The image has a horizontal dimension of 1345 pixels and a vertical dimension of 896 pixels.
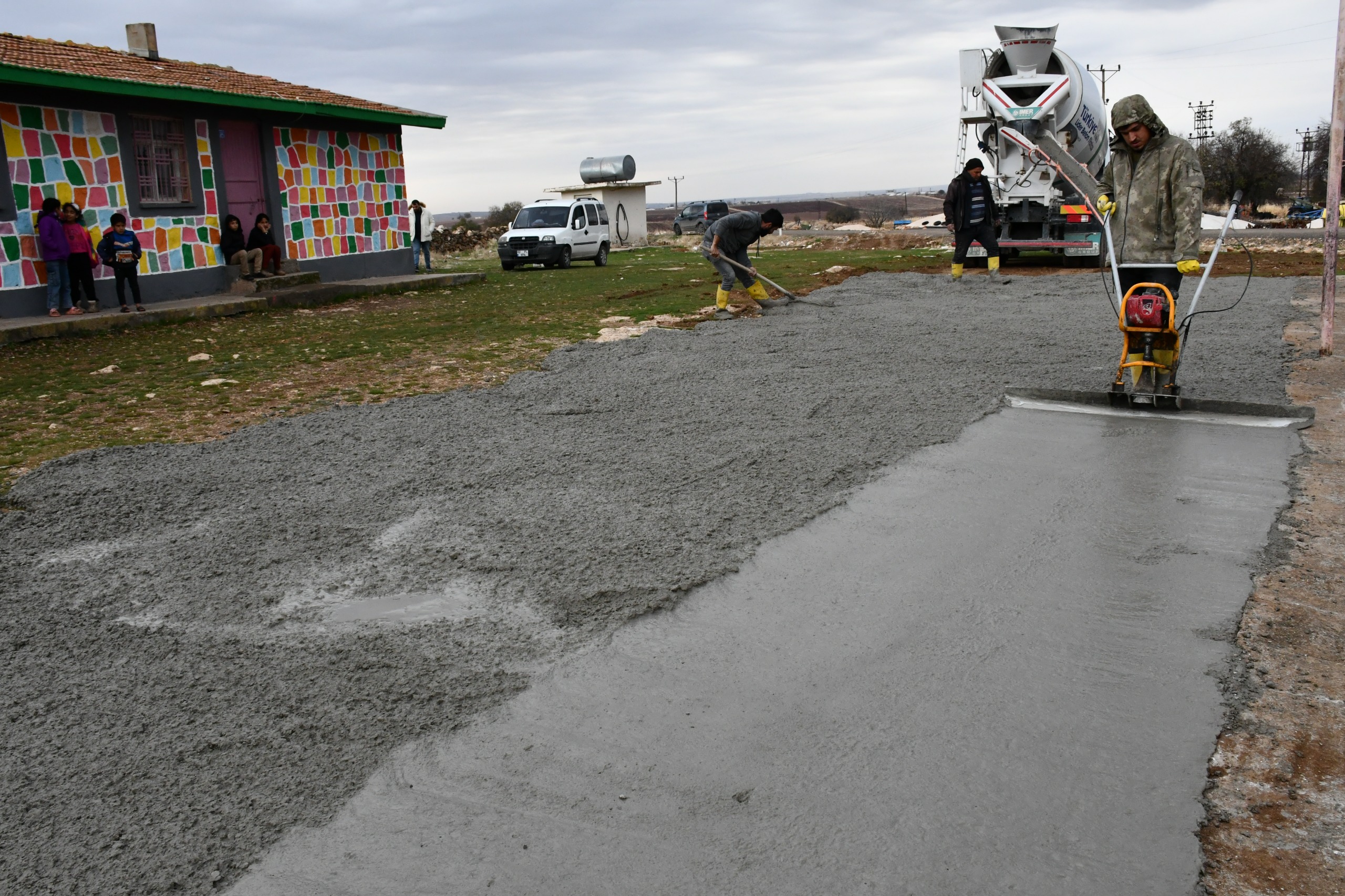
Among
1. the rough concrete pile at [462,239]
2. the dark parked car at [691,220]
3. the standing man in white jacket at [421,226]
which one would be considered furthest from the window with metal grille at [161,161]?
the dark parked car at [691,220]

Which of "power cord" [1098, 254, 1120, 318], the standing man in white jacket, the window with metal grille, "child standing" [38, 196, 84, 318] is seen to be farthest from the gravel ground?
the standing man in white jacket

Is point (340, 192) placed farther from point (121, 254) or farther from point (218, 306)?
point (121, 254)

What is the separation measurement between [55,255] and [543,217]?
15300 millimetres

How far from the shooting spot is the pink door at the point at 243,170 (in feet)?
58.5

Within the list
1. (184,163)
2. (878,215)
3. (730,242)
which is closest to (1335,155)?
(730,242)

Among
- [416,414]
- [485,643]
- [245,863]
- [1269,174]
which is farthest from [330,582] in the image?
[1269,174]

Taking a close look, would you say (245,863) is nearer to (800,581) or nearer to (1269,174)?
(800,581)

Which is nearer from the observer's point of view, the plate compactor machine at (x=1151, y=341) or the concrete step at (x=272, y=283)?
the plate compactor machine at (x=1151, y=341)

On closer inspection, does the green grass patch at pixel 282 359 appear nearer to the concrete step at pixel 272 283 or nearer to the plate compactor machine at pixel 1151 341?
the concrete step at pixel 272 283

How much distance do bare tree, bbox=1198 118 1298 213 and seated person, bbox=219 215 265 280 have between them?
59.9 m

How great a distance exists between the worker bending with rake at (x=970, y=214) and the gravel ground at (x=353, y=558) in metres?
7.49

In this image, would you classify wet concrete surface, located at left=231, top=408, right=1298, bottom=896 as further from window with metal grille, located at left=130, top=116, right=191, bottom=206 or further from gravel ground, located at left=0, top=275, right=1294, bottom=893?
window with metal grille, located at left=130, top=116, right=191, bottom=206

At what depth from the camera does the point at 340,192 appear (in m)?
20.8

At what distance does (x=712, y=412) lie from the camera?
290 inches
